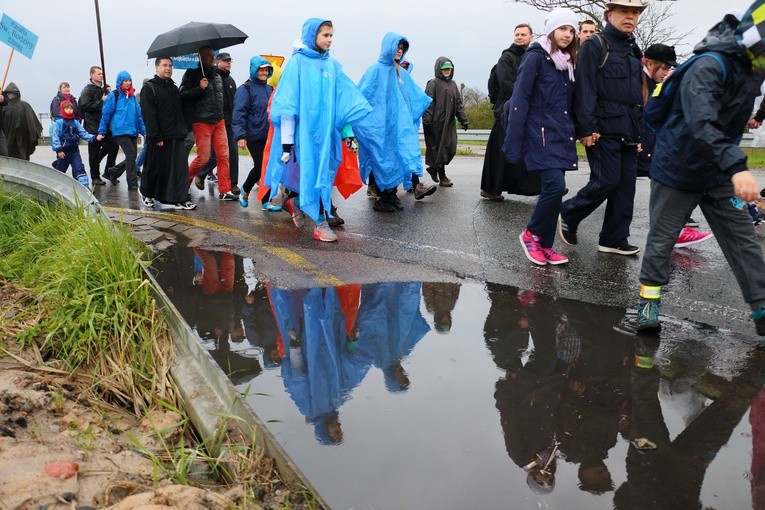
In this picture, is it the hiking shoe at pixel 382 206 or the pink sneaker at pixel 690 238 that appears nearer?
the pink sneaker at pixel 690 238

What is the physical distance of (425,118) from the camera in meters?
10.8

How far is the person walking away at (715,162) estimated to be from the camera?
391 centimetres

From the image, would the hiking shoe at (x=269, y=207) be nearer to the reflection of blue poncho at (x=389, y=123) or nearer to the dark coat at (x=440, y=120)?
the reflection of blue poncho at (x=389, y=123)

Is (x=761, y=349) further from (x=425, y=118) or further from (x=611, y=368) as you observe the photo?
(x=425, y=118)

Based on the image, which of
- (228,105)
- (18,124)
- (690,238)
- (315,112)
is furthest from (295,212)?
(18,124)

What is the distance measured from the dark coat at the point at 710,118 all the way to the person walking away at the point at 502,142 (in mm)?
4706

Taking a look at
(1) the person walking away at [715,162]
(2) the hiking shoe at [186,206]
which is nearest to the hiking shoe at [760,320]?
(1) the person walking away at [715,162]

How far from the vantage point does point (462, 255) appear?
6375mm

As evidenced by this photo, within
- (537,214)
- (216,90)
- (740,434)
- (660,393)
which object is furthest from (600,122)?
(216,90)

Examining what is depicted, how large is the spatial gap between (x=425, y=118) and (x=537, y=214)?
5.08 m

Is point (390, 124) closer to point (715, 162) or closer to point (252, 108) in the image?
point (252, 108)

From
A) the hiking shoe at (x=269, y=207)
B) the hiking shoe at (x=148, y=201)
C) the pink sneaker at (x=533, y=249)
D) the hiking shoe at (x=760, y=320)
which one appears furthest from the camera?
the hiking shoe at (x=148, y=201)

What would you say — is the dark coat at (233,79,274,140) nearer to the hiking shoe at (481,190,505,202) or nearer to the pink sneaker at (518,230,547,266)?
the hiking shoe at (481,190,505,202)

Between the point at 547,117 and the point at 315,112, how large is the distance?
7.57 ft
